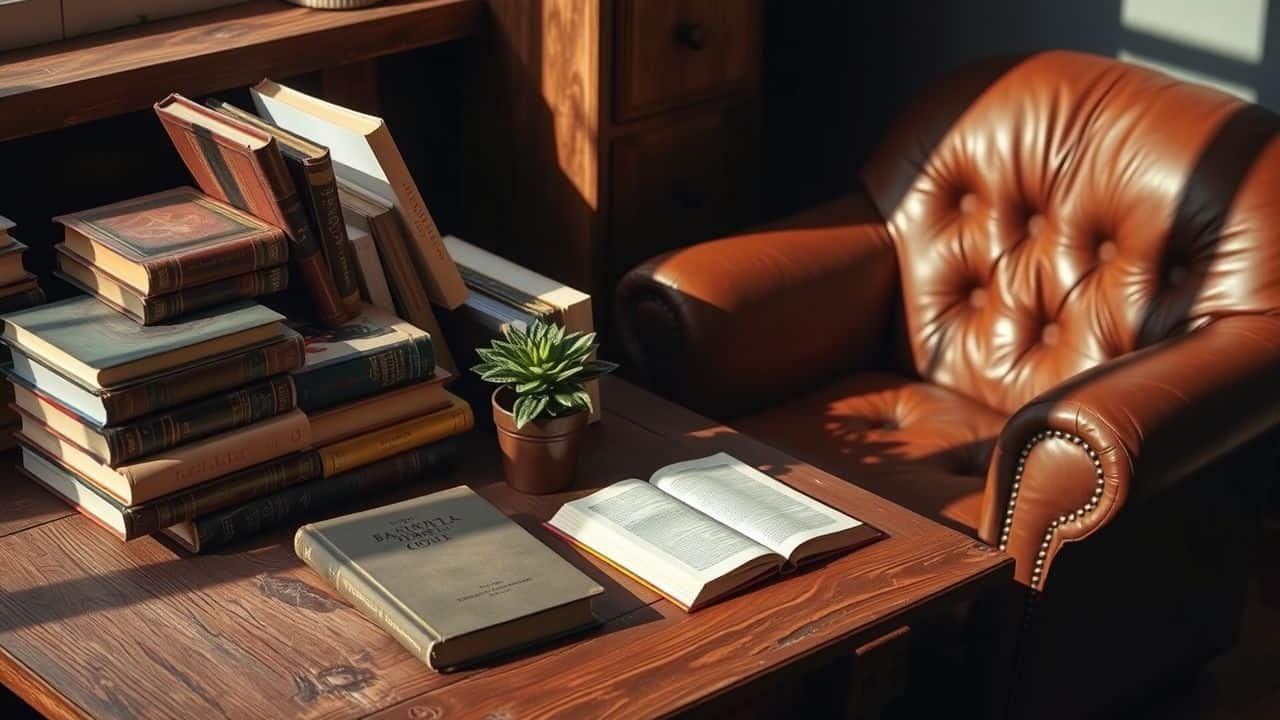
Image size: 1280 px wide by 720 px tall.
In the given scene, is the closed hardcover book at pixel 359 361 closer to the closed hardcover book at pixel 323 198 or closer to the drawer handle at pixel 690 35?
the closed hardcover book at pixel 323 198

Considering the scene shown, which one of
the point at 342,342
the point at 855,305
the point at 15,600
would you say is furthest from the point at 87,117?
the point at 855,305

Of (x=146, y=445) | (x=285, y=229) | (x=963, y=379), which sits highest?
(x=285, y=229)

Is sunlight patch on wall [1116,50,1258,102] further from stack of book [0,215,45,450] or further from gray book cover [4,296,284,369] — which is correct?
stack of book [0,215,45,450]

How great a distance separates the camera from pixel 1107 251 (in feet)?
7.42

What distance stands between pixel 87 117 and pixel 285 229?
0.41 meters

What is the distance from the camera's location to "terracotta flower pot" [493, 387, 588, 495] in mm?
1763

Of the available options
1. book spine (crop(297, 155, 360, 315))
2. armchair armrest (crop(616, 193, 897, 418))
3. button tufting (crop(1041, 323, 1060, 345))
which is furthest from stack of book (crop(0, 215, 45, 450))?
button tufting (crop(1041, 323, 1060, 345))

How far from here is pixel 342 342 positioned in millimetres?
1820

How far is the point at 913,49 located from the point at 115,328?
1640 millimetres

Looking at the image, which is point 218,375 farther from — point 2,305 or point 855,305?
point 855,305

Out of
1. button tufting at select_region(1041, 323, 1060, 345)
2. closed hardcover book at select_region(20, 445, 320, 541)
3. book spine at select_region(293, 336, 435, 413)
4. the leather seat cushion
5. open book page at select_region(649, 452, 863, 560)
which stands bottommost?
the leather seat cushion

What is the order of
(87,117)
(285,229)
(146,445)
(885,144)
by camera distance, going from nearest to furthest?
(146,445) → (285,229) → (87,117) → (885,144)

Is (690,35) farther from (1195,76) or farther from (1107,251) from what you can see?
(1195,76)

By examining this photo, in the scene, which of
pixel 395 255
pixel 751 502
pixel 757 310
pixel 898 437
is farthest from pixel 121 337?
pixel 898 437
